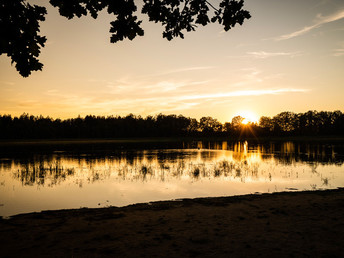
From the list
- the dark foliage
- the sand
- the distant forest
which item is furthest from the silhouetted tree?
the distant forest

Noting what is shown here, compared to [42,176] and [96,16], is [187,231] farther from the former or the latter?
[42,176]

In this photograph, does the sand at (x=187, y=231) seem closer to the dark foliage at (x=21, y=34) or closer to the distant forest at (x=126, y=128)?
the dark foliage at (x=21, y=34)

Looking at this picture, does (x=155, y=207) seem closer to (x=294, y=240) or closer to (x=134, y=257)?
(x=134, y=257)

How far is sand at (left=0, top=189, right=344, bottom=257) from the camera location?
7301mm

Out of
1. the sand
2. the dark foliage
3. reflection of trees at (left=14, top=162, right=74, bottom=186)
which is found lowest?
reflection of trees at (left=14, top=162, right=74, bottom=186)

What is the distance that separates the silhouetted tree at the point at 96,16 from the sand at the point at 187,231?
5.28m

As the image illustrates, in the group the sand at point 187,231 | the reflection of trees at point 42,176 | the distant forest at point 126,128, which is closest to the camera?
the sand at point 187,231

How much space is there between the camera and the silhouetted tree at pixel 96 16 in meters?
6.15

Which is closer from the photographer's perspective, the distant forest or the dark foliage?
the dark foliage

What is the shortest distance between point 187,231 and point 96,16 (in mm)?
7323

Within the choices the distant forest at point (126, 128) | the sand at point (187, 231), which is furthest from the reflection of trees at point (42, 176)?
the distant forest at point (126, 128)

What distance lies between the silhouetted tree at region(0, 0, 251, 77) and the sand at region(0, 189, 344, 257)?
17.3ft

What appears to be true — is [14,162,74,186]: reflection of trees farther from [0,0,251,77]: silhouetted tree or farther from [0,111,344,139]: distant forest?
[0,111,344,139]: distant forest

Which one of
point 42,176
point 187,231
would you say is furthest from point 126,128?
point 187,231
